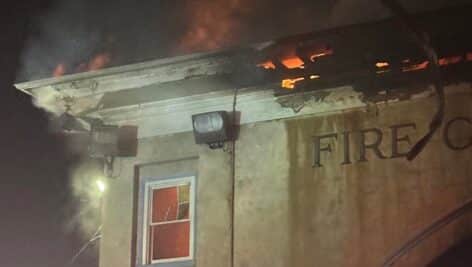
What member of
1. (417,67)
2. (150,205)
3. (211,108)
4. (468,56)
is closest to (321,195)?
(417,67)

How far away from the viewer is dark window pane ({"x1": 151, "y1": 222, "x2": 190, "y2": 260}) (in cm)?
1127

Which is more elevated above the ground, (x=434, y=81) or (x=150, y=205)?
(x=434, y=81)

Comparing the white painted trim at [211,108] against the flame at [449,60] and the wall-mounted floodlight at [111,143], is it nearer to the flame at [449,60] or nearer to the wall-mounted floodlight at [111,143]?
the wall-mounted floodlight at [111,143]

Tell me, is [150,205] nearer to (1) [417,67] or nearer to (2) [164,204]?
(2) [164,204]

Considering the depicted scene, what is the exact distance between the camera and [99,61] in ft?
41.3

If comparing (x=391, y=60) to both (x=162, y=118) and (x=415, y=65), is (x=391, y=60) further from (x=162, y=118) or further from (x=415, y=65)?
(x=162, y=118)

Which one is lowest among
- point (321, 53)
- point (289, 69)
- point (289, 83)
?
point (289, 83)

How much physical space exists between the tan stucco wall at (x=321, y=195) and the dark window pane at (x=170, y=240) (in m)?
0.36

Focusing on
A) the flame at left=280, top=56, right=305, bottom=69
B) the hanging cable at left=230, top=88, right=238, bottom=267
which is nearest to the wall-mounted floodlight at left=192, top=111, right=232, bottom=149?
the hanging cable at left=230, top=88, right=238, bottom=267

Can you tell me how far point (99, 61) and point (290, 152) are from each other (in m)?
3.69

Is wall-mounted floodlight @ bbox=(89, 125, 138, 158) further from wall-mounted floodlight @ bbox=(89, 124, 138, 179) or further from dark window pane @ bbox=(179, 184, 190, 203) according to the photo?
dark window pane @ bbox=(179, 184, 190, 203)

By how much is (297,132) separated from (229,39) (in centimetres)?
186

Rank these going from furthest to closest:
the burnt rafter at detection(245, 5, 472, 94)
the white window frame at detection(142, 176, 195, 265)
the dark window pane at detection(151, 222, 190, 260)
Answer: the dark window pane at detection(151, 222, 190, 260) < the white window frame at detection(142, 176, 195, 265) < the burnt rafter at detection(245, 5, 472, 94)

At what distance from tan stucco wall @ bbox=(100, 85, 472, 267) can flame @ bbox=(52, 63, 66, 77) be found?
228 cm
